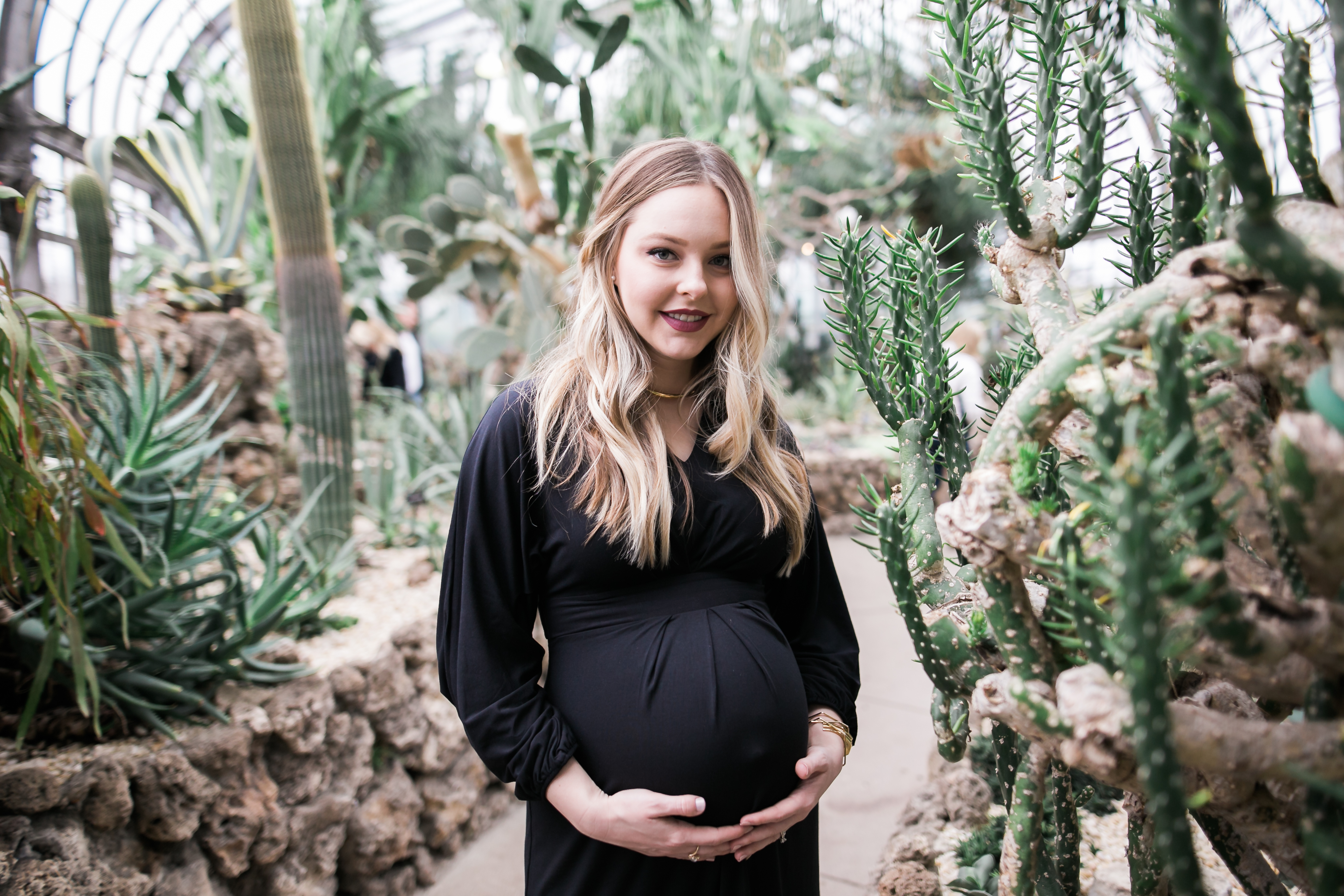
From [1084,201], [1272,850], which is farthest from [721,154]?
[1272,850]

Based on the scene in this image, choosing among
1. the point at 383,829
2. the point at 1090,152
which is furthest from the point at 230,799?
the point at 1090,152

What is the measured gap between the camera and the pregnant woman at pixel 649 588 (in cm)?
109

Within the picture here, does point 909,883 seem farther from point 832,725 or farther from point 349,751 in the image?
point 349,751

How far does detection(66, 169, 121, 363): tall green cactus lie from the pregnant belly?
2380mm

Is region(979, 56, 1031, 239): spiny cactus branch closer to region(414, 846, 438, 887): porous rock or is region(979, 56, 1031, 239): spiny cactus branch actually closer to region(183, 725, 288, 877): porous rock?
region(183, 725, 288, 877): porous rock

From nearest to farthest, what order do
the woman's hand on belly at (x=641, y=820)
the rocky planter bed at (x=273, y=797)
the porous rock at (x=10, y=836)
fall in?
the woman's hand on belly at (x=641, y=820) → the porous rock at (x=10, y=836) → the rocky planter bed at (x=273, y=797)

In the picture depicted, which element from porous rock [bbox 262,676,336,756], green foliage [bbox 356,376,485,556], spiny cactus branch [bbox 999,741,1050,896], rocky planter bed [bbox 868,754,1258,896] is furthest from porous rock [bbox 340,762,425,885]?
spiny cactus branch [bbox 999,741,1050,896]

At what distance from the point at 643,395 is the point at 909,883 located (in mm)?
1144

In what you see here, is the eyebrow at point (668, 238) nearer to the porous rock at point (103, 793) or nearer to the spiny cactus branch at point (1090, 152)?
the spiny cactus branch at point (1090, 152)

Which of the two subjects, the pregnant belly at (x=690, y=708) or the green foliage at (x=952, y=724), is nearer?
the green foliage at (x=952, y=724)

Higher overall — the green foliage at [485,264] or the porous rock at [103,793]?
the green foliage at [485,264]

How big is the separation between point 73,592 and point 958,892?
2.11m

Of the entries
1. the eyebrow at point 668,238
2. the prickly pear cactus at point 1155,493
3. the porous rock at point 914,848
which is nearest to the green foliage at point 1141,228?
the prickly pear cactus at point 1155,493

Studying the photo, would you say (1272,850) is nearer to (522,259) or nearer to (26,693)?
(26,693)
